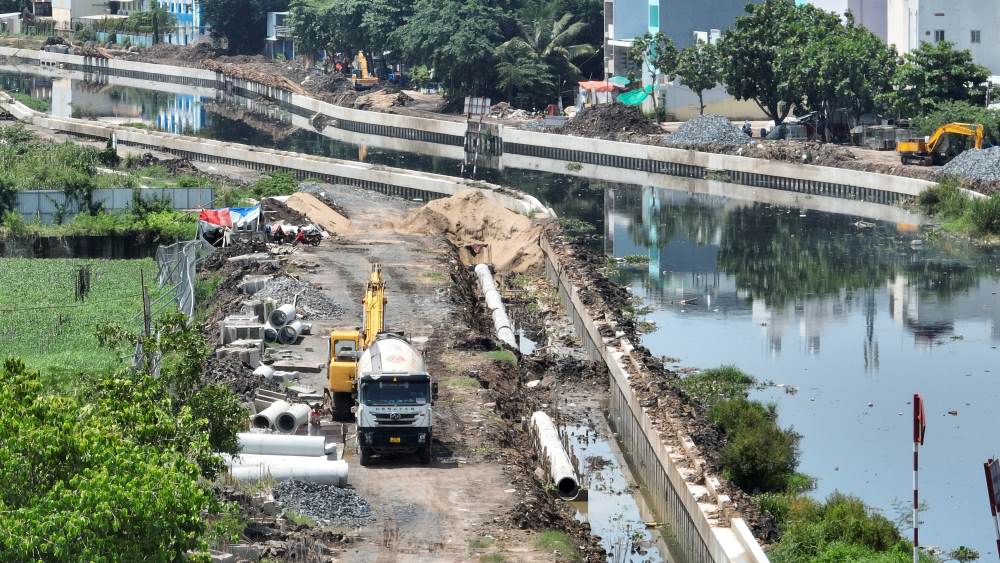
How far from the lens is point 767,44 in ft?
287

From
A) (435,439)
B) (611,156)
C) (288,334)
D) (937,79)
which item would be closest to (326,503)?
(435,439)

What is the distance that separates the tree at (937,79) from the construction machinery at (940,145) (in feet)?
9.83

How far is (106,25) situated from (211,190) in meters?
120

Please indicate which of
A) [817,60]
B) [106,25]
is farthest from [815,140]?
[106,25]

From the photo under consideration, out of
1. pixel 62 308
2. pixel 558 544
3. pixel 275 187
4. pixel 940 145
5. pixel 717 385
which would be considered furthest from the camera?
pixel 940 145

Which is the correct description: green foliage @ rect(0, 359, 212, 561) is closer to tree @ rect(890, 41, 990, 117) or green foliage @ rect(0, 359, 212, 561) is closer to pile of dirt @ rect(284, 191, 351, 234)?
pile of dirt @ rect(284, 191, 351, 234)

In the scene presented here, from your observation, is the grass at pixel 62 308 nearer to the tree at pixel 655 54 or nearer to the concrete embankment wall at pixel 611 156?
the concrete embankment wall at pixel 611 156

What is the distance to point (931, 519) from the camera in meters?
32.7

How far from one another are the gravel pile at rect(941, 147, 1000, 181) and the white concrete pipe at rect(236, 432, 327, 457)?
45.3 m

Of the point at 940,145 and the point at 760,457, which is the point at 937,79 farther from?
the point at 760,457

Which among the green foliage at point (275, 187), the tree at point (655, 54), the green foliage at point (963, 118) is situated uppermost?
the tree at point (655, 54)

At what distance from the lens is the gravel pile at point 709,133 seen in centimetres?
8475

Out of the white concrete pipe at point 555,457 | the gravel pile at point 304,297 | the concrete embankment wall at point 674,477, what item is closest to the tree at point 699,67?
the concrete embankment wall at point 674,477

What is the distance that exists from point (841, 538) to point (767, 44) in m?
61.0
